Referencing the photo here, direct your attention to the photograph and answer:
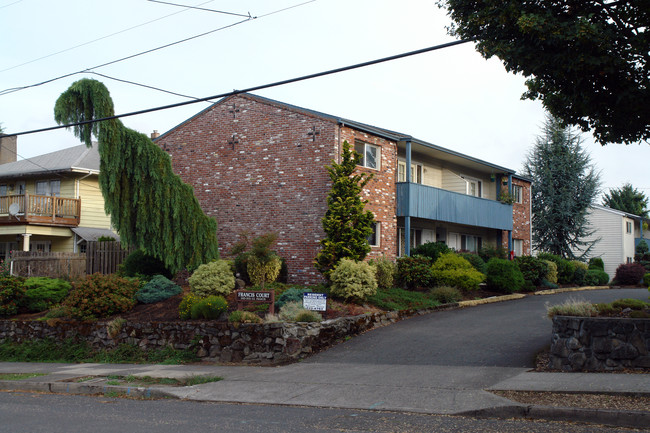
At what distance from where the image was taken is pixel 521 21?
32.0 feet

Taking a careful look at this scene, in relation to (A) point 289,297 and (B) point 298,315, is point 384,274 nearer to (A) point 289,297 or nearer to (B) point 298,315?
(A) point 289,297

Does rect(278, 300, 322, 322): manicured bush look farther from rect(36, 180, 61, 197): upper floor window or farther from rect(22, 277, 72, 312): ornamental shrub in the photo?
rect(36, 180, 61, 197): upper floor window

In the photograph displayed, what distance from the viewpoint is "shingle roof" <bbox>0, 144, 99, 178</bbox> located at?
104ft

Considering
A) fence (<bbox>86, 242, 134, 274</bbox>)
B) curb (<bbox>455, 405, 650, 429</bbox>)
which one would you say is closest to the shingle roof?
fence (<bbox>86, 242, 134, 274</bbox>)

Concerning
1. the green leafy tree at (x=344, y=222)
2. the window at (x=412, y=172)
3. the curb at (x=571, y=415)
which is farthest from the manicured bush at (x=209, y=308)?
the window at (x=412, y=172)

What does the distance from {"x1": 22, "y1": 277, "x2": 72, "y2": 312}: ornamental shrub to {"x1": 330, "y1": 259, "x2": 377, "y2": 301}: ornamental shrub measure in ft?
29.4

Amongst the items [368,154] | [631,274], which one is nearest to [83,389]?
[368,154]

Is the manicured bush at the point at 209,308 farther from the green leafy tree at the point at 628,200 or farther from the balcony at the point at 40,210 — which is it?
the green leafy tree at the point at 628,200

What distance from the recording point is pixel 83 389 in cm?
1222

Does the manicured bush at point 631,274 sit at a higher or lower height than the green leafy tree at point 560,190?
lower

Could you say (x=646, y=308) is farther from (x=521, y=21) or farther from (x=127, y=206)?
(x=127, y=206)

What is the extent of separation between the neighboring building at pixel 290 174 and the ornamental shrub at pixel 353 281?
13.8 feet

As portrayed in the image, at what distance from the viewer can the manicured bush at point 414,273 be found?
73.5ft

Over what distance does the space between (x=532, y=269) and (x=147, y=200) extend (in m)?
16.7
